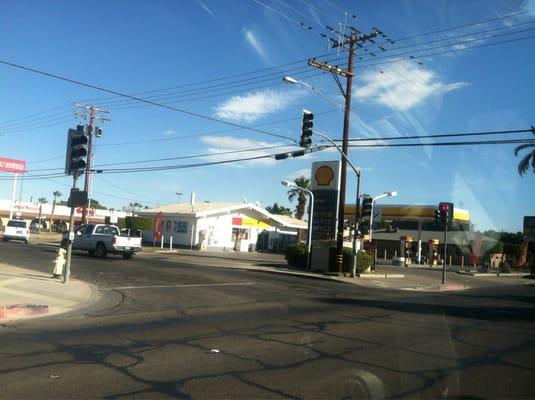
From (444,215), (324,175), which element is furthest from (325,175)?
(444,215)

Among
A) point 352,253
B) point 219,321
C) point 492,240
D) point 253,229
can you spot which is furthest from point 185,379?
point 492,240

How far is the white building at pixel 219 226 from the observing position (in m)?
52.1

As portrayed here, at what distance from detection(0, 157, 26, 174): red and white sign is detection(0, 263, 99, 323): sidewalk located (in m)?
56.1

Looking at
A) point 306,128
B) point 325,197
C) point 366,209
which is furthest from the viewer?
point 325,197

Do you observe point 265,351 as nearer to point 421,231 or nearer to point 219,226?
point 219,226

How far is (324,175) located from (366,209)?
6148 mm

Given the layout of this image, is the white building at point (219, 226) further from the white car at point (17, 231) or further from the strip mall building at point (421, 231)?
the strip mall building at point (421, 231)

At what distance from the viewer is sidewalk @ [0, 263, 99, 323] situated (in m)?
12.1

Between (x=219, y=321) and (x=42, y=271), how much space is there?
1178 centimetres

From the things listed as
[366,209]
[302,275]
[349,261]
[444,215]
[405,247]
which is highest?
[444,215]

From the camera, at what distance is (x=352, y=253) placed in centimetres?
2978

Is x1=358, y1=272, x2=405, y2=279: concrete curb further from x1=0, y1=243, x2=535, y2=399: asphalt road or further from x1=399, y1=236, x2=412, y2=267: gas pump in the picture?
x1=399, y1=236, x2=412, y2=267: gas pump

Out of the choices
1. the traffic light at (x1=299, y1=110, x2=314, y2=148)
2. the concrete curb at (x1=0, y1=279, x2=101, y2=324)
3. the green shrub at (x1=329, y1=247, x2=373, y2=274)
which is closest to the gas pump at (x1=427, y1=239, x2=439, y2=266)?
the green shrub at (x1=329, y1=247, x2=373, y2=274)

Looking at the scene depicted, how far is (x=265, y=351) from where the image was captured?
8820 millimetres
